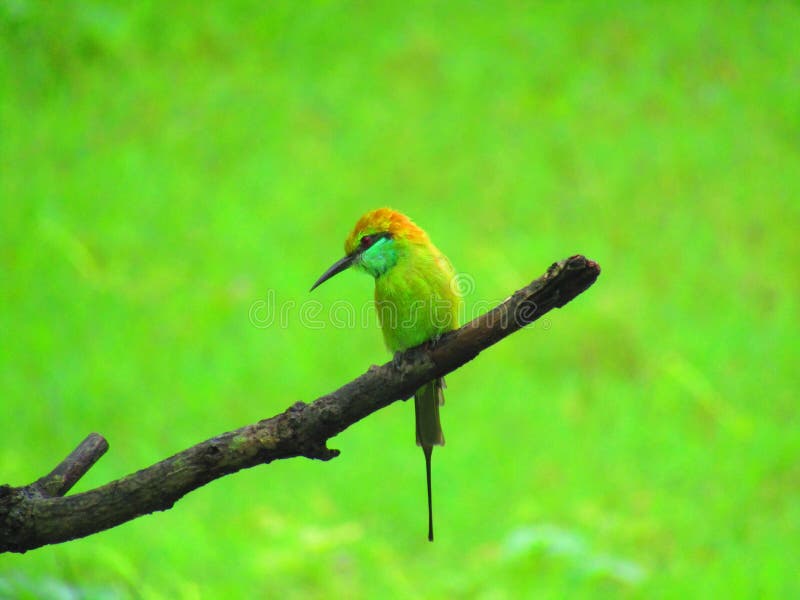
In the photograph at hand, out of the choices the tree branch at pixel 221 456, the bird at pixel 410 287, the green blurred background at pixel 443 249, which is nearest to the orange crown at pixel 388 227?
the bird at pixel 410 287

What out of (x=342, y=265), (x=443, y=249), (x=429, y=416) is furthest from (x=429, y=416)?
A: (x=443, y=249)

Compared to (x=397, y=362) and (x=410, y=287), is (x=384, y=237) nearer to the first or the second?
(x=410, y=287)

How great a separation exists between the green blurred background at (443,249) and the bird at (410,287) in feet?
4.85

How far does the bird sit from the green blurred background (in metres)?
1.48

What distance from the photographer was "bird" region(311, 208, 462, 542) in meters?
1.87

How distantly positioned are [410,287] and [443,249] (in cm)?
193

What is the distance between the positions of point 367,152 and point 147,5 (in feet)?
4.19

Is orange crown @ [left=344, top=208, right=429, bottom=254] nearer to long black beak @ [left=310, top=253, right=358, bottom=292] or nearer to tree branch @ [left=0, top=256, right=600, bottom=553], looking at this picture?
long black beak @ [left=310, top=253, right=358, bottom=292]

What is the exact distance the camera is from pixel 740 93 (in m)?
4.17

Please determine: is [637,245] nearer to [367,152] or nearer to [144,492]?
[367,152]

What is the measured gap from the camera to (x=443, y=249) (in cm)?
380

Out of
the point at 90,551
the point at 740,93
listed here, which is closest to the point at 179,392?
the point at 90,551


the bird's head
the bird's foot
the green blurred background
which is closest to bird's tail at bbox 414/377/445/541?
the bird's foot

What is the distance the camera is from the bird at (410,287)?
6.12 ft
